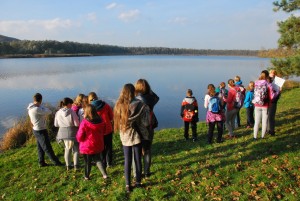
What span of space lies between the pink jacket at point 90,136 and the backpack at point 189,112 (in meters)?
3.52

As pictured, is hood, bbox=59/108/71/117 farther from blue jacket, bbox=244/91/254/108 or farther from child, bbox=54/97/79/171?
blue jacket, bbox=244/91/254/108

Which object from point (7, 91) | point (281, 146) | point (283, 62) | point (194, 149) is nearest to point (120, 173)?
point (194, 149)

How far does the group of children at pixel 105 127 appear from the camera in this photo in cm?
574

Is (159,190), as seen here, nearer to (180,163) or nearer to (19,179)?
(180,163)

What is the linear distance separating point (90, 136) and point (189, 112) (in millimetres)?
3841

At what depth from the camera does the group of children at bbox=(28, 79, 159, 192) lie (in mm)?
5738

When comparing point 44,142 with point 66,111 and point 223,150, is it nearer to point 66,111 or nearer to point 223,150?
point 66,111

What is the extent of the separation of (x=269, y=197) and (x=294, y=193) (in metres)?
0.50

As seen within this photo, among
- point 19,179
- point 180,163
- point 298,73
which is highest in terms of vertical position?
point 298,73

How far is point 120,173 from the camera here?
7414mm

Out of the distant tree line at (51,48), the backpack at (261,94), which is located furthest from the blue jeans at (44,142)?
the distant tree line at (51,48)

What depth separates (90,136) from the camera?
6.74 meters

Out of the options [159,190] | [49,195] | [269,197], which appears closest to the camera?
[269,197]

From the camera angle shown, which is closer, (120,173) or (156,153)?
(120,173)
